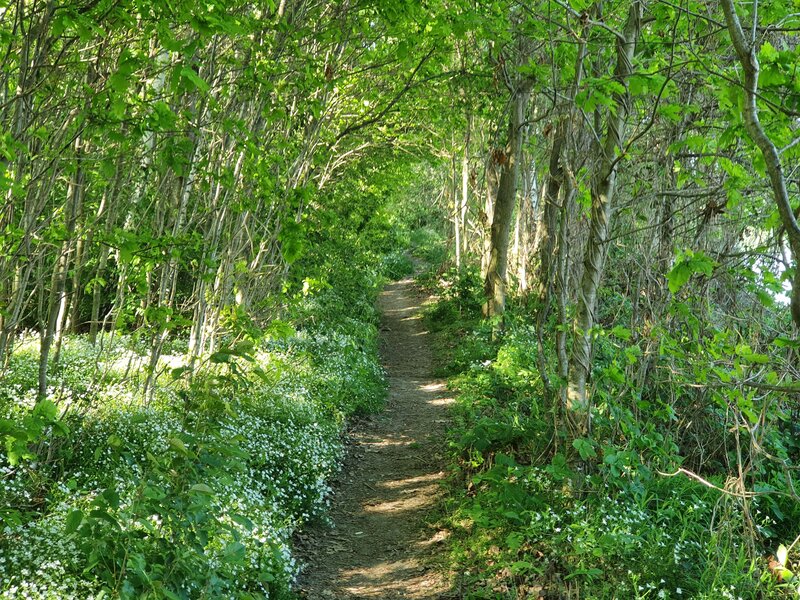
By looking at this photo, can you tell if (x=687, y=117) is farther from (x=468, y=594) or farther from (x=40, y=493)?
(x=40, y=493)

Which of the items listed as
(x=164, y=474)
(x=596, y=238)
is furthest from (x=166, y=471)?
(x=596, y=238)

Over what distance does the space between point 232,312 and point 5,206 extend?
3.74 m

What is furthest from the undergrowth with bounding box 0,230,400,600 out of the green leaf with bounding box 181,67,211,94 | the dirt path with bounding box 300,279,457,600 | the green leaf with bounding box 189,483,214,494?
the green leaf with bounding box 181,67,211,94

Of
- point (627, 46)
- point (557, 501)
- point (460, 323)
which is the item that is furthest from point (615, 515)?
point (460, 323)

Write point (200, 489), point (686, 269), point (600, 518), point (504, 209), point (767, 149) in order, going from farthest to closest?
point (504, 209) < point (600, 518) < point (200, 489) < point (686, 269) < point (767, 149)

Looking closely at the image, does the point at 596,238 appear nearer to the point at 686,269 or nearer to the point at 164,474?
the point at 686,269

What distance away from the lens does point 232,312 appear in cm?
803

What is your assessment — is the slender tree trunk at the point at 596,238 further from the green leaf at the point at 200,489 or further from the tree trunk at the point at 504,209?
the tree trunk at the point at 504,209

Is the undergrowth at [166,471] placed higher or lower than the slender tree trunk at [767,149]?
lower

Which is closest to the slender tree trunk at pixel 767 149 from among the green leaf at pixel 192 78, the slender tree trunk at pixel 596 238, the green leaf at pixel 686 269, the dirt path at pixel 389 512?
the green leaf at pixel 686 269

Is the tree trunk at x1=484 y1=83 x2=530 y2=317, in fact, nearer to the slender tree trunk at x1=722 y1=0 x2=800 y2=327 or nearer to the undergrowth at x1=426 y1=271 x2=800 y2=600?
the undergrowth at x1=426 y1=271 x2=800 y2=600

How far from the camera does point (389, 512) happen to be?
7.32m

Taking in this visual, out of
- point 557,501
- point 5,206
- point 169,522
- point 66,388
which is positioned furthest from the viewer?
point 66,388

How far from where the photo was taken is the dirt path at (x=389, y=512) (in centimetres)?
580
